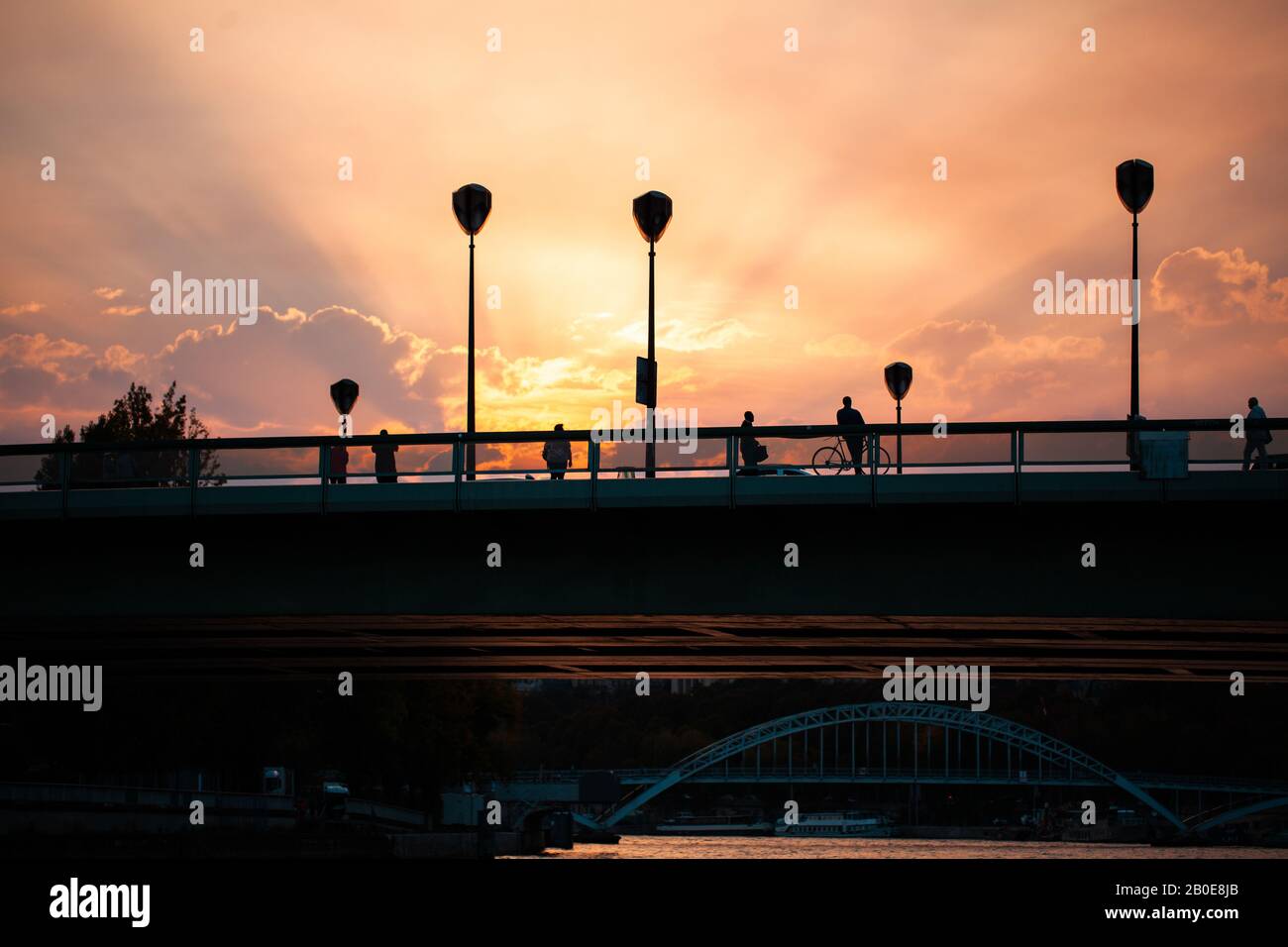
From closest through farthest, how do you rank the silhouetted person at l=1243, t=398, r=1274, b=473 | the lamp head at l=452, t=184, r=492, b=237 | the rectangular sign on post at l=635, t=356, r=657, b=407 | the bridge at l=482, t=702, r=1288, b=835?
the silhouetted person at l=1243, t=398, r=1274, b=473 → the rectangular sign on post at l=635, t=356, r=657, b=407 → the lamp head at l=452, t=184, r=492, b=237 → the bridge at l=482, t=702, r=1288, b=835

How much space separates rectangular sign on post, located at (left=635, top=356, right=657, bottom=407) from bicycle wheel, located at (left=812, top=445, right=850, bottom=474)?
26.1 ft

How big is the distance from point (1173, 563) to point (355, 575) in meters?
16.1

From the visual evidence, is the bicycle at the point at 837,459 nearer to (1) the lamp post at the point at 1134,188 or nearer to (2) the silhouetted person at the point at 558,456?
(2) the silhouetted person at the point at 558,456

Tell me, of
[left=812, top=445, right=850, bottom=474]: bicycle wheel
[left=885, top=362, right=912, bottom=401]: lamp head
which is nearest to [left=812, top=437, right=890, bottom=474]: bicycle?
[left=812, top=445, right=850, bottom=474]: bicycle wheel

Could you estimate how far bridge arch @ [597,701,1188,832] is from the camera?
15550cm

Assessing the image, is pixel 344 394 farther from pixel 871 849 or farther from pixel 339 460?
pixel 871 849

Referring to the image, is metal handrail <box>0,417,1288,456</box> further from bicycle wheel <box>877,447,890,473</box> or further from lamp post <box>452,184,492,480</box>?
lamp post <box>452,184,492,480</box>

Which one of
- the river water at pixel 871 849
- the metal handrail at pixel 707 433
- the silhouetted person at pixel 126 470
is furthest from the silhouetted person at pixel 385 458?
the river water at pixel 871 849

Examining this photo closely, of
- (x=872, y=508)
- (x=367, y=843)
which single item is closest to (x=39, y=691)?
(x=367, y=843)

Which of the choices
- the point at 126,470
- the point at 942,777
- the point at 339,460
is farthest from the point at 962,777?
the point at 126,470

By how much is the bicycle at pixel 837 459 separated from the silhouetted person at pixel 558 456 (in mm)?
4998

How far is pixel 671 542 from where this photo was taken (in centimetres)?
3166
